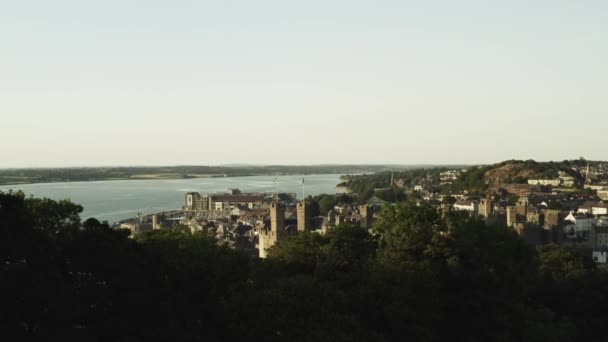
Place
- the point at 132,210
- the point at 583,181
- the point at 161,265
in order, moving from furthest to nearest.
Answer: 1. the point at 583,181
2. the point at 132,210
3. the point at 161,265

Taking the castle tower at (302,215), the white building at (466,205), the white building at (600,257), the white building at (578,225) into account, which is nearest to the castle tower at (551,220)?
the white building at (578,225)

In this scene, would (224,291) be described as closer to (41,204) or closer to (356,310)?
(356,310)

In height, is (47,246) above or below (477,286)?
above

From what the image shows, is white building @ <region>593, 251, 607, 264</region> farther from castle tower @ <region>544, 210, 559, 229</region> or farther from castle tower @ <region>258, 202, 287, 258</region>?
castle tower @ <region>258, 202, 287, 258</region>

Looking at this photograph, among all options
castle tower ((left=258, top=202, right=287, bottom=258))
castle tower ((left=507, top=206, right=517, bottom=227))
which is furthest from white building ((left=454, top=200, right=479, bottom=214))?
castle tower ((left=258, top=202, right=287, bottom=258))

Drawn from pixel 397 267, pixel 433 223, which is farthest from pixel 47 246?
pixel 433 223

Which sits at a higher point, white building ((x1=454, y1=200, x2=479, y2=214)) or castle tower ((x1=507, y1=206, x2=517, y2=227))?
castle tower ((x1=507, y1=206, x2=517, y2=227))

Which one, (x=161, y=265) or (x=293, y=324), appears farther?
(x=161, y=265)

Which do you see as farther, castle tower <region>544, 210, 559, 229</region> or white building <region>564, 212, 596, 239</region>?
white building <region>564, 212, 596, 239</region>

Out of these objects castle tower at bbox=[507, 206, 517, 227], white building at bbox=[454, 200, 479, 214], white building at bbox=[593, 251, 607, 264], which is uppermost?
castle tower at bbox=[507, 206, 517, 227]

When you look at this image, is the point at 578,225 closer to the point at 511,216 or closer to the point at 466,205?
the point at 511,216

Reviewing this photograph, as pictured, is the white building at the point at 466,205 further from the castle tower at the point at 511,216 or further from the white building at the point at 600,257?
the white building at the point at 600,257
